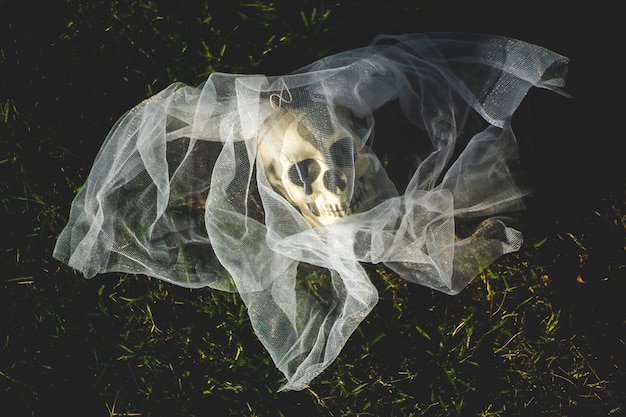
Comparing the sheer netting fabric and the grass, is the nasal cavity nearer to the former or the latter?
the sheer netting fabric

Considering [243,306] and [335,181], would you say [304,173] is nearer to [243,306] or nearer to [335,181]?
[335,181]

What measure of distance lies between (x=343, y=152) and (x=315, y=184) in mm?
103

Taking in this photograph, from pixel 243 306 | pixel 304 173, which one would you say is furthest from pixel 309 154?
pixel 243 306

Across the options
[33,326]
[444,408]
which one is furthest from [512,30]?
[33,326]

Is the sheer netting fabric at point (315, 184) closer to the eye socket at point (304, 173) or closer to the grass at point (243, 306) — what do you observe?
the eye socket at point (304, 173)

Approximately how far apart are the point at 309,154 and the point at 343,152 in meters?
0.08

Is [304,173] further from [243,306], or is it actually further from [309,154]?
[243,306]

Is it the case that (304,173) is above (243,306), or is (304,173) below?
above

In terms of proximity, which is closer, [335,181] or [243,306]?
[335,181]

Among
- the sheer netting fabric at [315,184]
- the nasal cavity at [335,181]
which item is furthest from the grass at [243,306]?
the nasal cavity at [335,181]

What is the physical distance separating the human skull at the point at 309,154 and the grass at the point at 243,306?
18.6 inches

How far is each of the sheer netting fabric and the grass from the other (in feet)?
0.93

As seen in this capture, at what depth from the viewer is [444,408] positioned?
2141 millimetres

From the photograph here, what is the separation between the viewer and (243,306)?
2.18 metres
